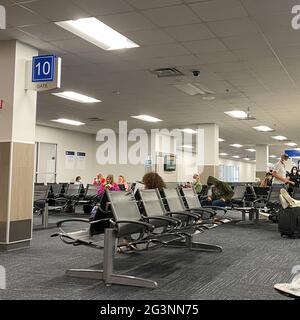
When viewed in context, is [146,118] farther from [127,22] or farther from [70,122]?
[127,22]

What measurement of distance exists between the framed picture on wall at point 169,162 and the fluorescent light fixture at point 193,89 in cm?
827

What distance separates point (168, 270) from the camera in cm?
442

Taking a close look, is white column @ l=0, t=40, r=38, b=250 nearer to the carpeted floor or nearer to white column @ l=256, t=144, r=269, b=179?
the carpeted floor

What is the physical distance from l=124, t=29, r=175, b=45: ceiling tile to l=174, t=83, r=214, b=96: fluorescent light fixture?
2.63 metres

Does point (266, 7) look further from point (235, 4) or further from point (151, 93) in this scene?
point (151, 93)

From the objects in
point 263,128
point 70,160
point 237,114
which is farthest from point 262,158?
point 70,160

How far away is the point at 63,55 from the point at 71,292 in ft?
14.3

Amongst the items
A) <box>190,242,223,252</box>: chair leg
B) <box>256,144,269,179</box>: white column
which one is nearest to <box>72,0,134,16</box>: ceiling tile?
<box>190,242,223,252</box>: chair leg

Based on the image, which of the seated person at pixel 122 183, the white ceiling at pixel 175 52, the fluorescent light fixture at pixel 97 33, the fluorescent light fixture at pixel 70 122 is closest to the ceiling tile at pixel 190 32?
the white ceiling at pixel 175 52

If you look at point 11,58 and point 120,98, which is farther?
point 120,98

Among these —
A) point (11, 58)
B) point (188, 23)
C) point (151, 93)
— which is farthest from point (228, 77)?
point (11, 58)

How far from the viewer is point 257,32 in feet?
18.5

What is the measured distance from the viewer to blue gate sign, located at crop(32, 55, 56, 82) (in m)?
6.01

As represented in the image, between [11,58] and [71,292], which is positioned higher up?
[11,58]
